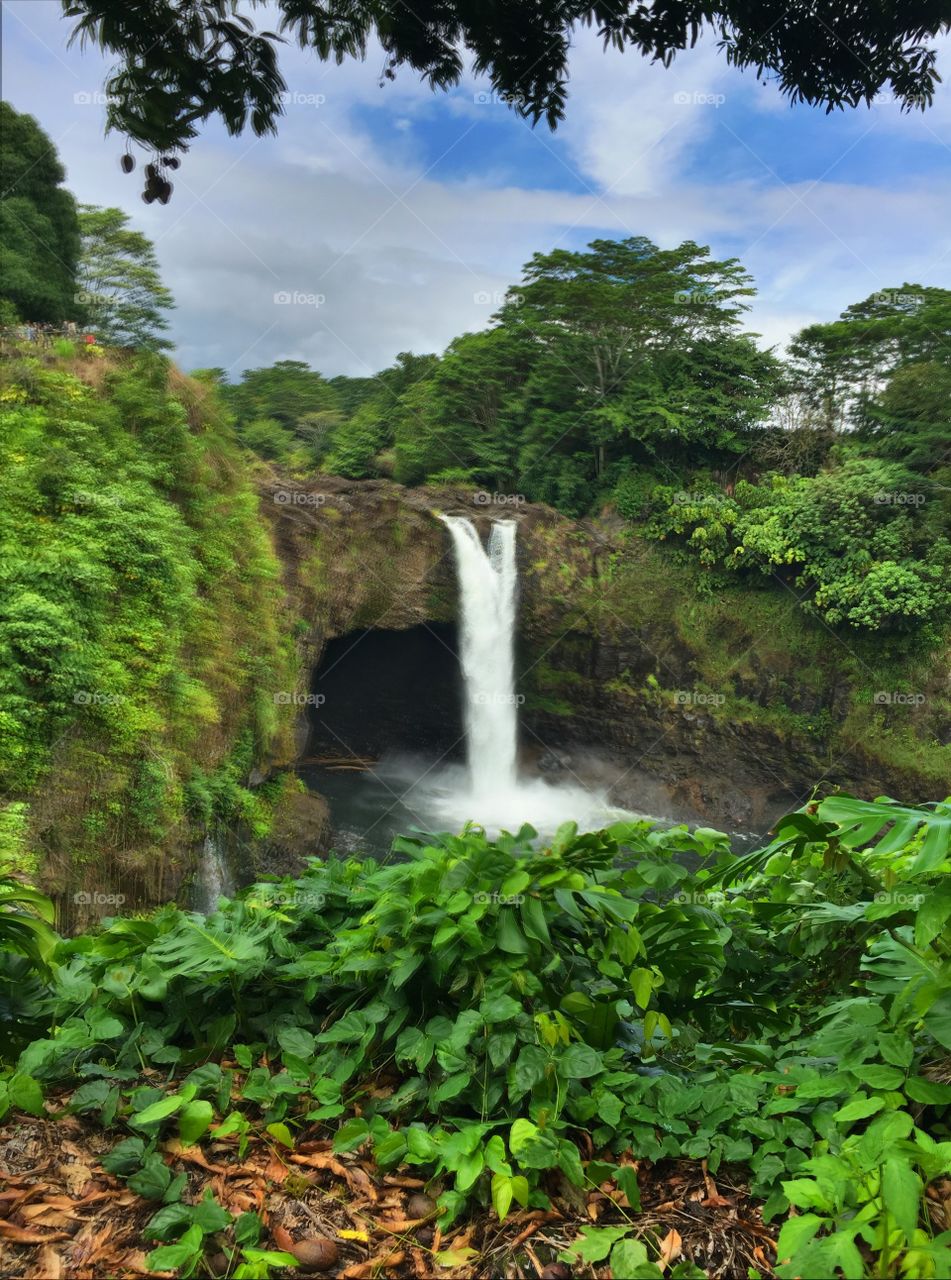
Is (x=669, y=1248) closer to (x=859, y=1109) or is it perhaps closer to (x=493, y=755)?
(x=859, y=1109)

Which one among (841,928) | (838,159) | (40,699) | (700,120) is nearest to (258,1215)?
(841,928)

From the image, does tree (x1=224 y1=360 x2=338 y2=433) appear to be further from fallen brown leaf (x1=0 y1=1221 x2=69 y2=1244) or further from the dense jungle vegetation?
fallen brown leaf (x1=0 y1=1221 x2=69 y2=1244)

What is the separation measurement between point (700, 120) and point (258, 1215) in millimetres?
4009

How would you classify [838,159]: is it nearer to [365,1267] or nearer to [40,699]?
[40,699]

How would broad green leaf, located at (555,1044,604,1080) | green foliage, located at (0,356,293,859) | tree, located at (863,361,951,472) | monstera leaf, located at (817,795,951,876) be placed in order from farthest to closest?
tree, located at (863,361,951,472), green foliage, located at (0,356,293,859), broad green leaf, located at (555,1044,604,1080), monstera leaf, located at (817,795,951,876)

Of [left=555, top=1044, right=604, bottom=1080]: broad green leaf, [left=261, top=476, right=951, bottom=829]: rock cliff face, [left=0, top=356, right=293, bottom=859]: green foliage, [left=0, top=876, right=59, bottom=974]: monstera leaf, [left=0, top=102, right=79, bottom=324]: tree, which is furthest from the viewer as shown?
[left=261, top=476, right=951, bottom=829]: rock cliff face

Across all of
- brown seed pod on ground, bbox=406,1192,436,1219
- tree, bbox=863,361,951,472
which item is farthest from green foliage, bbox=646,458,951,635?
brown seed pod on ground, bbox=406,1192,436,1219

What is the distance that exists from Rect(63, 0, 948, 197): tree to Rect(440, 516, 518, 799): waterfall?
2487 mm

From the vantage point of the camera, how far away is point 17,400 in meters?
3.49

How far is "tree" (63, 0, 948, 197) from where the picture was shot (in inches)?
107

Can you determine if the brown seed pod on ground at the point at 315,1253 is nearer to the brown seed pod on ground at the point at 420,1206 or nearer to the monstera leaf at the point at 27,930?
the brown seed pod on ground at the point at 420,1206

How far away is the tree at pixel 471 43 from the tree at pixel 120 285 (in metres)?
0.47

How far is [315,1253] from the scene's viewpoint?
788mm

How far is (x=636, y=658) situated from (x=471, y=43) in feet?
9.67
